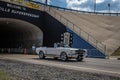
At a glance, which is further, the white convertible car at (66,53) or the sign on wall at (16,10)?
the sign on wall at (16,10)

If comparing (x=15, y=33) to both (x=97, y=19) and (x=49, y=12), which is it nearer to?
(x=49, y=12)

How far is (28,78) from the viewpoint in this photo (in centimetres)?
1163

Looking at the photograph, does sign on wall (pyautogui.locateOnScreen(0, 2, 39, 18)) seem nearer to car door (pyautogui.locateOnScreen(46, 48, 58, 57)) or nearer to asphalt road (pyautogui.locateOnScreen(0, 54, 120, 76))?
car door (pyautogui.locateOnScreen(46, 48, 58, 57))

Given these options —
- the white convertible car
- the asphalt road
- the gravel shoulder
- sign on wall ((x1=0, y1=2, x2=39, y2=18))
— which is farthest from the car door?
sign on wall ((x1=0, y1=2, x2=39, y2=18))

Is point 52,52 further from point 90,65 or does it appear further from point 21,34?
point 21,34

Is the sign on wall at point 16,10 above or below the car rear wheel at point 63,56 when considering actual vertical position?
above

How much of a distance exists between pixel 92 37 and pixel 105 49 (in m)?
4.23

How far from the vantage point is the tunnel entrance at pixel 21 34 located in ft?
132

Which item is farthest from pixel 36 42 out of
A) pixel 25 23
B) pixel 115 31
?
pixel 115 31

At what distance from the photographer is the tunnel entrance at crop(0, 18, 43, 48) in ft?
132

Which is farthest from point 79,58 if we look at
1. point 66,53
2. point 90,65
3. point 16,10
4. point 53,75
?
point 16,10

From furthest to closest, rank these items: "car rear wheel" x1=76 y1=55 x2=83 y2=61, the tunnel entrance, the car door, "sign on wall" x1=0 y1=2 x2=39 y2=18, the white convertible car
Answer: the tunnel entrance, "sign on wall" x1=0 y1=2 x2=39 y2=18, the car door, "car rear wheel" x1=76 y1=55 x2=83 y2=61, the white convertible car

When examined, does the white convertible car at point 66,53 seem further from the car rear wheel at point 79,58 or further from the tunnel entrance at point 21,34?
the tunnel entrance at point 21,34


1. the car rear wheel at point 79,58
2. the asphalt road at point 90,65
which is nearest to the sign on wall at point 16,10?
the car rear wheel at point 79,58
